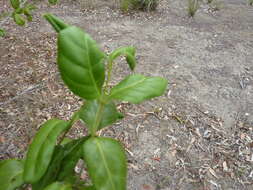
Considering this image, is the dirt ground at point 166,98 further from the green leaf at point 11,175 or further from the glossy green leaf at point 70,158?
the glossy green leaf at point 70,158

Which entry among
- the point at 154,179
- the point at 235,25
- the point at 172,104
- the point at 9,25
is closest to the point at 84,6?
the point at 9,25

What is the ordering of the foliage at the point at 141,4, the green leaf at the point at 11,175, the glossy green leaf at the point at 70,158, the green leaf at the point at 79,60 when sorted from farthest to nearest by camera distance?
the foliage at the point at 141,4 → the green leaf at the point at 11,175 → the glossy green leaf at the point at 70,158 → the green leaf at the point at 79,60

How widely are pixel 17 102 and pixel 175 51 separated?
2.05m

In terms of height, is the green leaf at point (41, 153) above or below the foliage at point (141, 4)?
above

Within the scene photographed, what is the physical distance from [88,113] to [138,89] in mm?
211

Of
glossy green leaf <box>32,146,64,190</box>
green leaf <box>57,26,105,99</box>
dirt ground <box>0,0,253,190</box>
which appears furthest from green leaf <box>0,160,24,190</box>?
dirt ground <box>0,0,253,190</box>

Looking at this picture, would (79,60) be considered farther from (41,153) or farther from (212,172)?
(212,172)

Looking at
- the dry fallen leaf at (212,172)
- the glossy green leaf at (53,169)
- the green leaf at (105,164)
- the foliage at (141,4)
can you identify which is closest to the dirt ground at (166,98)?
the dry fallen leaf at (212,172)

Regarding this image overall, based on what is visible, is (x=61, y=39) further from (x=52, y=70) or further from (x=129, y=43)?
(x=129, y=43)

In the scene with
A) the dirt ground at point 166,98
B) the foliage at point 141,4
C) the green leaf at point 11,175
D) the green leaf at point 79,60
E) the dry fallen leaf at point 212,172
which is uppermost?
the green leaf at point 79,60

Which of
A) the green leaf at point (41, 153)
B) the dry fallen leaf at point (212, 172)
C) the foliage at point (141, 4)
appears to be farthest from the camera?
the foliage at point (141, 4)

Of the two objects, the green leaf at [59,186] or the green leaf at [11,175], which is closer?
the green leaf at [59,186]

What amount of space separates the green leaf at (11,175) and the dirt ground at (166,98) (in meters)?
0.76

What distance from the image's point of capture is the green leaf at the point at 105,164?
29.3 inches
